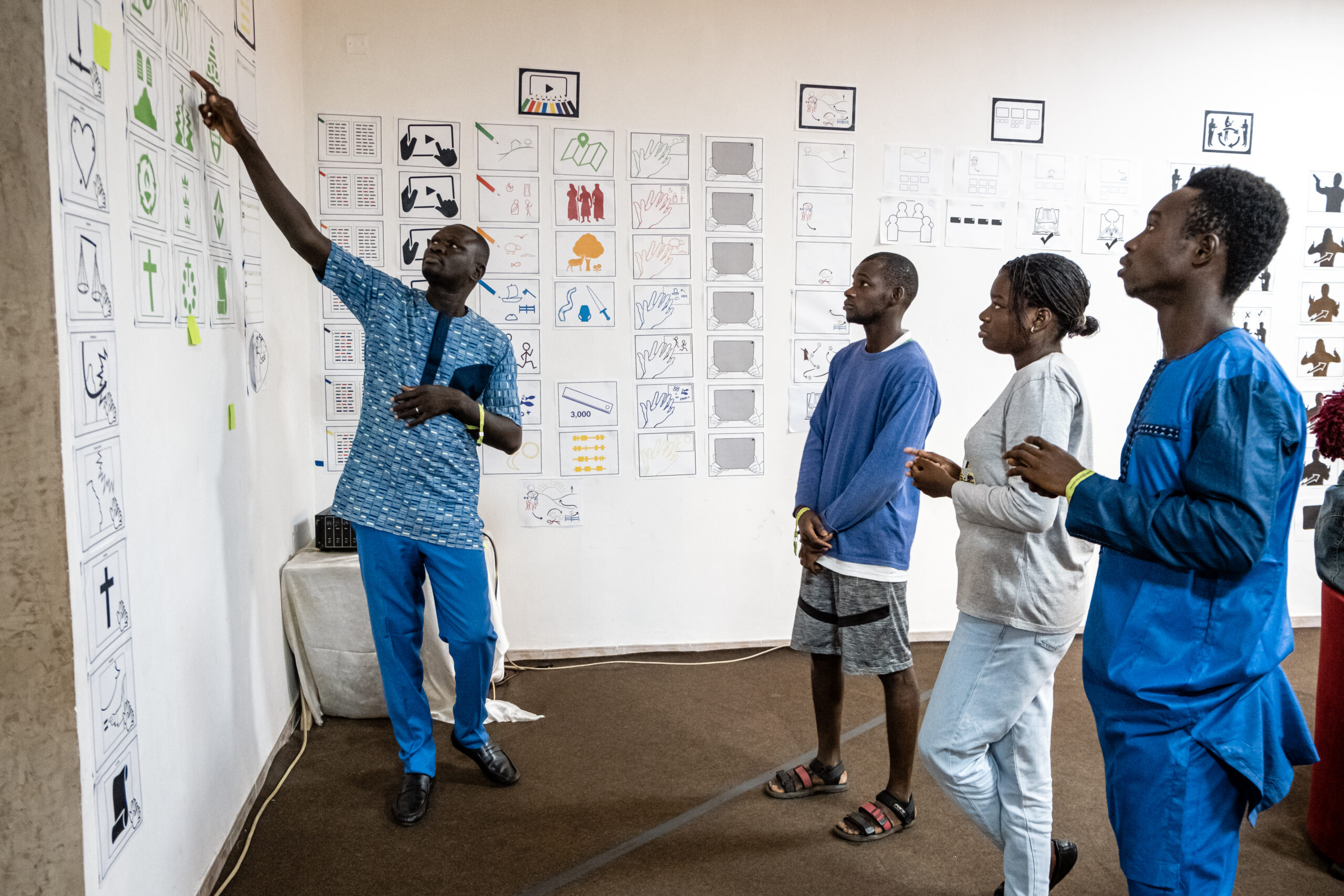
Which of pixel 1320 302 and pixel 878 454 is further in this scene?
pixel 1320 302

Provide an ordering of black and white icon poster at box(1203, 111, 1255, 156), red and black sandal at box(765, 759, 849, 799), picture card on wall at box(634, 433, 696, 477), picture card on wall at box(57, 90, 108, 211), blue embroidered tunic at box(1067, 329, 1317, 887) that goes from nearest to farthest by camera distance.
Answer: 1. blue embroidered tunic at box(1067, 329, 1317, 887)
2. picture card on wall at box(57, 90, 108, 211)
3. red and black sandal at box(765, 759, 849, 799)
4. picture card on wall at box(634, 433, 696, 477)
5. black and white icon poster at box(1203, 111, 1255, 156)

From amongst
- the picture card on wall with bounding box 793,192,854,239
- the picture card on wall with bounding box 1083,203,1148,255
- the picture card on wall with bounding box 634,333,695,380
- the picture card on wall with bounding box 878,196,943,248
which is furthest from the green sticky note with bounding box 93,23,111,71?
the picture card on wall with bounding box 1083,203,1148,255

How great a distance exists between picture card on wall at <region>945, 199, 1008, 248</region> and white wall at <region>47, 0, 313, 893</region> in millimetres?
2613

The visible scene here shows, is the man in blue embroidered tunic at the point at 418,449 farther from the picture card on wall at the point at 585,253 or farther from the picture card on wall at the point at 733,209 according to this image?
the picture card on wall at the point at 733,209

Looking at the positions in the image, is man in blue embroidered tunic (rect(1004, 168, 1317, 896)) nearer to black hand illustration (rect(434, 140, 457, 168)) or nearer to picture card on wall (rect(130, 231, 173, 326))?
picture card on wall (rect(130, 231, 173, 326))

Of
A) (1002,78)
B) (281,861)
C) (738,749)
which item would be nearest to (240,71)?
(281,861)

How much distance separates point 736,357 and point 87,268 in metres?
2.50

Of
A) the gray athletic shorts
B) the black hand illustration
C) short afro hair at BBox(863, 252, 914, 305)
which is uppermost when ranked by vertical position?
the black hand illustration

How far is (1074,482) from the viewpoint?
1.31 metres

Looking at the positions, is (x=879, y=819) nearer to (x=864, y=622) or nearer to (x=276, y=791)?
(x=864, y=622)

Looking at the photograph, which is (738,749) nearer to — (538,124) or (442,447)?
(442,447)

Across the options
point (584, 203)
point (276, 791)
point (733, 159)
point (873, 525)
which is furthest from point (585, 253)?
point (276, 791)

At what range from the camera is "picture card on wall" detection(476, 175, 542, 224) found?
3389 millimetres

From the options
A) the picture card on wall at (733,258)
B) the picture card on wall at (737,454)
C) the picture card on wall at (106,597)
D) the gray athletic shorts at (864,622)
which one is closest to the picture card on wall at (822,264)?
the picture card on wall at (733,258)
